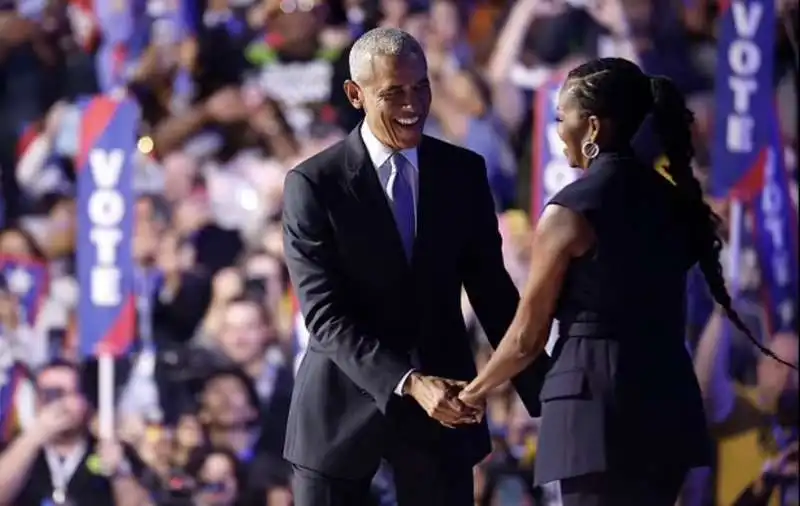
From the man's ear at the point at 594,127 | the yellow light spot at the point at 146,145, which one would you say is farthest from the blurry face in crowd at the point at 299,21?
the man's ear at the point at 594,127

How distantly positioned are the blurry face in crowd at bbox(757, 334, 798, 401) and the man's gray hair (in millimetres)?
2752

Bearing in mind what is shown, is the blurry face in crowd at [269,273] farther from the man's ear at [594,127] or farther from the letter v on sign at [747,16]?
the man's ear at [594,127]

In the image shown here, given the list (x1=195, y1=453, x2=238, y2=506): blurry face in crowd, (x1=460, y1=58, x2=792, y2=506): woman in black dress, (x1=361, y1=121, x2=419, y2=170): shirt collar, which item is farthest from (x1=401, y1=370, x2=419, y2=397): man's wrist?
(x1=195, y1=453, x2=238, y2=506): blurry face in crowd

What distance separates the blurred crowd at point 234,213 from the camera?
217 inches

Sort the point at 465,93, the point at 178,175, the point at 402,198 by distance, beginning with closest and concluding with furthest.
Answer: the point at 402,198, the point at 465,93, the point at 178,175

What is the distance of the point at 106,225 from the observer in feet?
19.6

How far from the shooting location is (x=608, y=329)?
9.74 ft

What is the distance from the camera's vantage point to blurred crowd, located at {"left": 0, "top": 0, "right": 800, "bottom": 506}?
18.1ft

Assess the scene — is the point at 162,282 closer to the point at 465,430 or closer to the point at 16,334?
the point at 16,334

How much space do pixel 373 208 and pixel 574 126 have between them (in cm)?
44

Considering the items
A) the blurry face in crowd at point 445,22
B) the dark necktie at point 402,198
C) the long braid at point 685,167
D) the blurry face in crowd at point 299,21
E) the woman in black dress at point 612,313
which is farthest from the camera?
the blurry face in crowd at point 299,21

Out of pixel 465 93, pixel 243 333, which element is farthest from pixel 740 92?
pixel 243 333

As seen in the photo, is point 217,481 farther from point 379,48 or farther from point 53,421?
point 379,48

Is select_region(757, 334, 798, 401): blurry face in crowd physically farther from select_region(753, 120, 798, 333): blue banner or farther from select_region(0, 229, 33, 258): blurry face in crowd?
select_region(0, 229, 33, 258): blurry face in crowd
